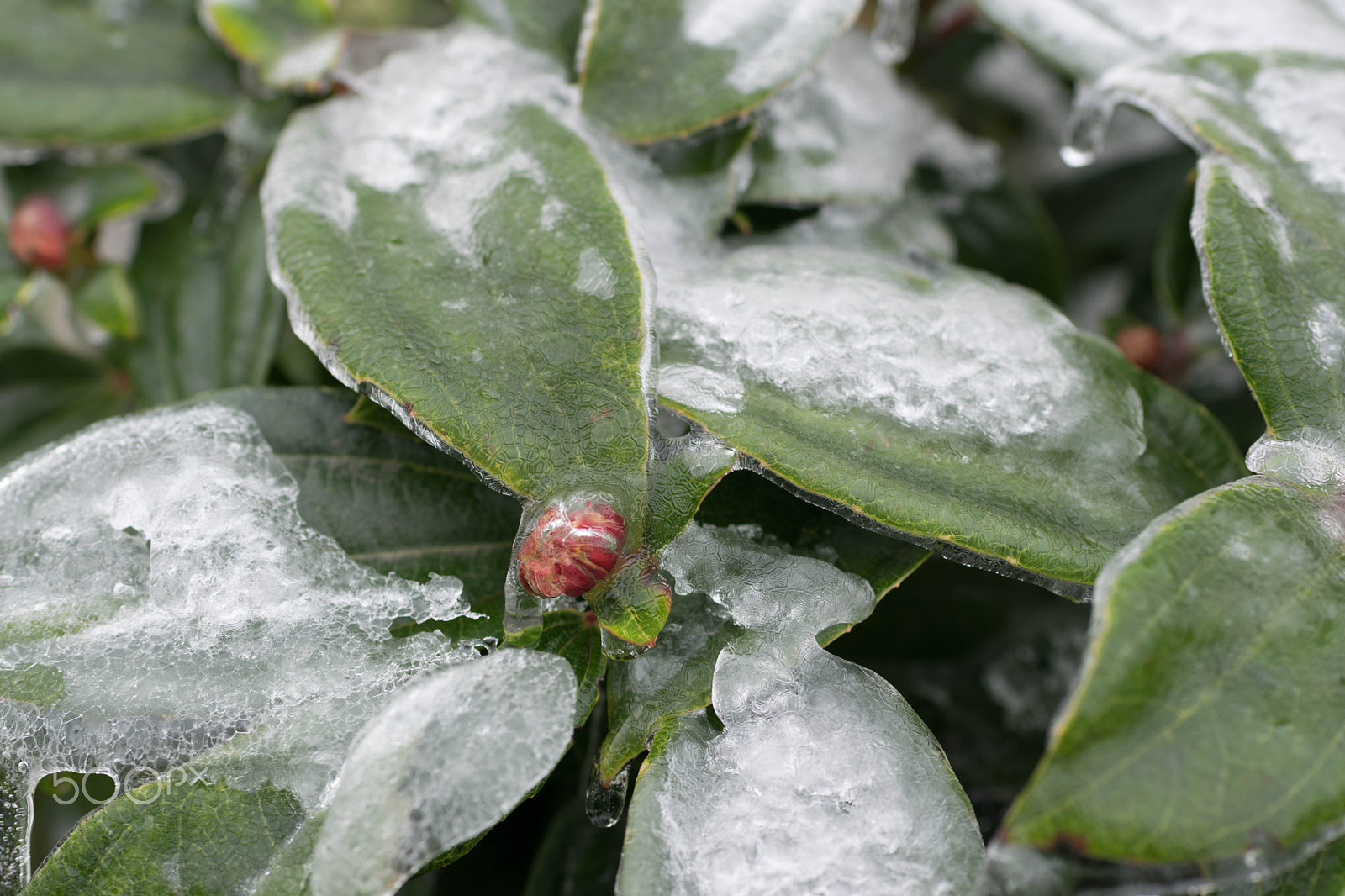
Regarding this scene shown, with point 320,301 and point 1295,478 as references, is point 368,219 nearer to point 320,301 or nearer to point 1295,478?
point 320,301

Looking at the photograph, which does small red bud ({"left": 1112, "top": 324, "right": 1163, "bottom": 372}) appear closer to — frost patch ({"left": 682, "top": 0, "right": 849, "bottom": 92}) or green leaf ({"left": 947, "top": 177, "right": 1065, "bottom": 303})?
green leaf ({"left": 947, "top": 177, "right": 1065, "bottom": 303})

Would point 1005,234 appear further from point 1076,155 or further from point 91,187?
point 91,187

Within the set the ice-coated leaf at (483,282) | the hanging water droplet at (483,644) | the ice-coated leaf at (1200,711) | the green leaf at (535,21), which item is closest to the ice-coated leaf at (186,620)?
the hanging water droplet at (483,644)

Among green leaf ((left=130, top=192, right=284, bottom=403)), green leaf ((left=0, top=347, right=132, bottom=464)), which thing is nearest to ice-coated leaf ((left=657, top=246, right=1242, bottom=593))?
green leaf ((left=130, top=192, right=284, bottom=403))

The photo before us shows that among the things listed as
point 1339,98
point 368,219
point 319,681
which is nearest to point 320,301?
point 368,219

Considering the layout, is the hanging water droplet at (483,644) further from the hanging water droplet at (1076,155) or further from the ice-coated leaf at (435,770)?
the hanging water droplet at (1076,155)
